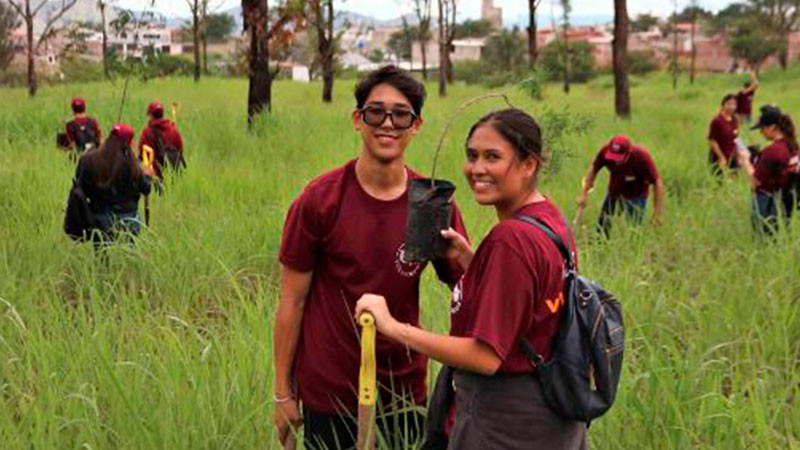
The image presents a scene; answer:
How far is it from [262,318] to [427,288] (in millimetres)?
948

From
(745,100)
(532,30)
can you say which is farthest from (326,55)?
(745,100)

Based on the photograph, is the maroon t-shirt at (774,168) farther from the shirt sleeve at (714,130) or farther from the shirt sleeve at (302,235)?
the shirt sleeve at (302,235)

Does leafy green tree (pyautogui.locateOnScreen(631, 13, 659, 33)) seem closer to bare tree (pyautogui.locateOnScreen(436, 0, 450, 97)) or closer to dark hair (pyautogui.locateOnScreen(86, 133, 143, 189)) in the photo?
bare tree (pyautogui.locateOnScreen(436, 0, 450, 97))

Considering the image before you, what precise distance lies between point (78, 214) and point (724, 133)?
22.0 ft

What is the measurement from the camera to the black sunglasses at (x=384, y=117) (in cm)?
237

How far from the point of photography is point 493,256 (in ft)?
6.26

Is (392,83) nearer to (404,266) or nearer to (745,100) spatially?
(404,266)

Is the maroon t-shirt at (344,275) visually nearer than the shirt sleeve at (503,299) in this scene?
No

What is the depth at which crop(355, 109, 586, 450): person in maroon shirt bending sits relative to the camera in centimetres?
190

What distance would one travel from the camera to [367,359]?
205cm

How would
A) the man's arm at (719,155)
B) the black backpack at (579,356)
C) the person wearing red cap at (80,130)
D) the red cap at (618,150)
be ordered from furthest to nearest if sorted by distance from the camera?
1. the man's arm at (719,155)
2. the person wearing red cap at (80,130)
3. the red cap at (618,150)
4. the black backpack at (579,356)

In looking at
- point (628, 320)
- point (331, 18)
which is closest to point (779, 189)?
point (628, 320)

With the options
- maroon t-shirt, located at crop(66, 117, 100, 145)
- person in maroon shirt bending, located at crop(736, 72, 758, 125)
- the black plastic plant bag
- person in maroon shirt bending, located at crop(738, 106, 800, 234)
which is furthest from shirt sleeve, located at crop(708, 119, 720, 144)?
the black plastic plant bag

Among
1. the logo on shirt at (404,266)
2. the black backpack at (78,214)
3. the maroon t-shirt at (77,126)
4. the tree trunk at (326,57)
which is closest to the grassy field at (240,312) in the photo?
the black backpack at (78,214)
